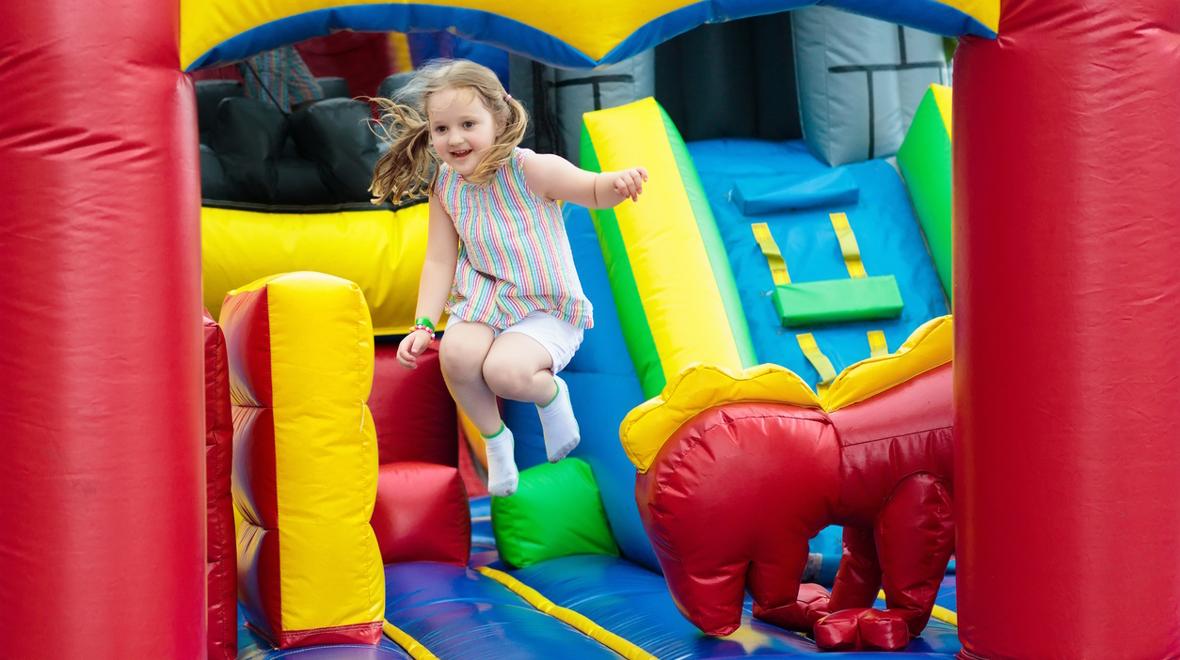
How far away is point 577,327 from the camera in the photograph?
2662mm

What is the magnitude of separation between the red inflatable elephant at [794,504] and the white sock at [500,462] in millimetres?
297

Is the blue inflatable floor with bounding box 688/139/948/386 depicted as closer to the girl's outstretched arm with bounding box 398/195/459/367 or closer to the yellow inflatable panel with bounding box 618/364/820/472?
the yellow inflatable panel with bounding box 618/364/820/472

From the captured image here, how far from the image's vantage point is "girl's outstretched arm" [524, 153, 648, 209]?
229 cm

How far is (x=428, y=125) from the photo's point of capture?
2.58 m

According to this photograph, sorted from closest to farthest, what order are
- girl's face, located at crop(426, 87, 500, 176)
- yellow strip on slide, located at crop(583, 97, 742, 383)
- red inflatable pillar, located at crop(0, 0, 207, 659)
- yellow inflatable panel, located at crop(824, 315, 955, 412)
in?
1. red inflatable pillar, located at crop(0, 0, 207, 659)
2. girl's face, located at crop(426, 87, 500, 176)
3. yellow inflatable panel, located at crop(824, 315, 955, 412)
4. yellow strip on slide, located at crop(583, 97, 742, 383)

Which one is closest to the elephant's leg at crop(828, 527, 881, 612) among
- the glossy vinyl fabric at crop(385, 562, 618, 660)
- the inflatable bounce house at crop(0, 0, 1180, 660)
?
the inflatable bounce house at crop(0, 0, 1180, 660)

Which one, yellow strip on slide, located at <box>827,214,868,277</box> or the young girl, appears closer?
the young girl

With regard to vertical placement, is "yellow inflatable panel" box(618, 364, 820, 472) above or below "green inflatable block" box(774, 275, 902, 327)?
below

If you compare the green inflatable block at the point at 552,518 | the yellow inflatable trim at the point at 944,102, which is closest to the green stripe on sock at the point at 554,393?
the green inflatable block at the point at 552,518

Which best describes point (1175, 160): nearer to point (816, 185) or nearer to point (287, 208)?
point (816, 185)

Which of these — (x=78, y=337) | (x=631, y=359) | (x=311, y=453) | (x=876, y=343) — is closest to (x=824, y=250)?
(x=876, y=343)

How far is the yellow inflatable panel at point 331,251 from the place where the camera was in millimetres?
4129

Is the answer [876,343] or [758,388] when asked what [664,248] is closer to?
[876,343]

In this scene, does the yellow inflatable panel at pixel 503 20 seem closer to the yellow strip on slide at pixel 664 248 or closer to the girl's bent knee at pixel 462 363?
the girl's bent knee at pixel 462 363
